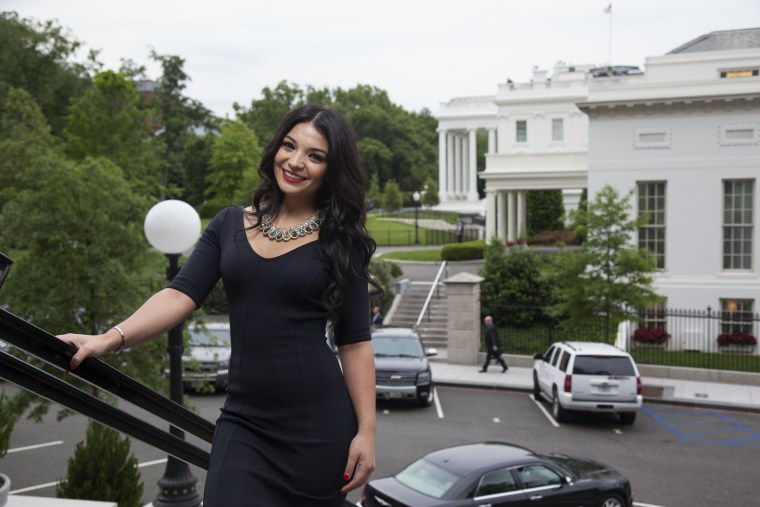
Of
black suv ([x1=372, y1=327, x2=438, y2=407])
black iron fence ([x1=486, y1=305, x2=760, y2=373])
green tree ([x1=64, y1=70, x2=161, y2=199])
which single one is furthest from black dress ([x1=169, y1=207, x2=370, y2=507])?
green tree ([x1=64, y1=70, x2=161, y2=199])

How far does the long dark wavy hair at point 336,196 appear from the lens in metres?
2.60

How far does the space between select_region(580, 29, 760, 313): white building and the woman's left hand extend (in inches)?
1082

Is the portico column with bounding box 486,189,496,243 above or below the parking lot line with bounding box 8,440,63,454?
above

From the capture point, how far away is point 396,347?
20.4 meters

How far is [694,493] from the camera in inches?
509

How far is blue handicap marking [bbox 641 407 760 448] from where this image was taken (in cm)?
1688

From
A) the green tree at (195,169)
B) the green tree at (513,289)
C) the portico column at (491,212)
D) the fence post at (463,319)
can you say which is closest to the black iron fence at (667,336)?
the green tree at (513,289)

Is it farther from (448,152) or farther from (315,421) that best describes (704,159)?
(448,152)

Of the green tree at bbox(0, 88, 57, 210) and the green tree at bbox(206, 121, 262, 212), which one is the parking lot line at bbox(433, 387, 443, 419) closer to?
the green tree at bbox(0, 88, 57, 210)

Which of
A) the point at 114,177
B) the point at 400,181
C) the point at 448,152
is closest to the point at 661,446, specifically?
the point at 114,177

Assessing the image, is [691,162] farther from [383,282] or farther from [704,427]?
[704,427]

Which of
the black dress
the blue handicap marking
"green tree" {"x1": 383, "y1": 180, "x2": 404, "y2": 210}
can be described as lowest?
the blue handicap marking

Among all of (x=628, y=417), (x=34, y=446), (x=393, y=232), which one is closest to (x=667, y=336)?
(x=628, y=417)

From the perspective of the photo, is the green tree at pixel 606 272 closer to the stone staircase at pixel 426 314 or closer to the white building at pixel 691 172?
the white building at pixel 691 172
